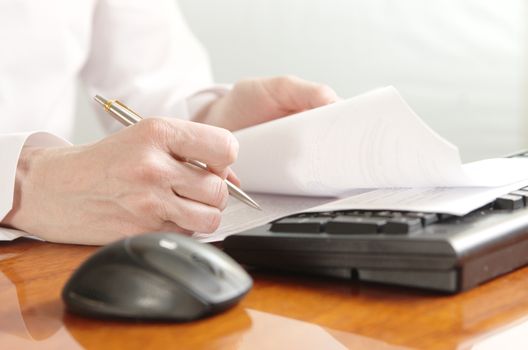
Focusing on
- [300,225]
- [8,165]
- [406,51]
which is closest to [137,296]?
[300,225]

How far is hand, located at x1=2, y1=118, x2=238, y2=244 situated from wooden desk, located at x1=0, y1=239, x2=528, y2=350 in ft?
0.47

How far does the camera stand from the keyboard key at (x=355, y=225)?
1.66 feet

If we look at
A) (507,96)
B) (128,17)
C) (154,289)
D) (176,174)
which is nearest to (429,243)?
(154,289)

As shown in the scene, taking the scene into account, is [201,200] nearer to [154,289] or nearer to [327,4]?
[154,289]

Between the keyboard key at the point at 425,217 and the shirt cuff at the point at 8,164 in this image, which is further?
the shirt cuff at the point at 8,164

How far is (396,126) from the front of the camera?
0.61 meters

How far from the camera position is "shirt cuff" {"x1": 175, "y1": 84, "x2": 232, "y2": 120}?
125cm

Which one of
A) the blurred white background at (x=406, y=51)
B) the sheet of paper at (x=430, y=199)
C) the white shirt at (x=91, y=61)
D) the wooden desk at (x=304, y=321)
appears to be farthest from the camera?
the blurred white background at (x=406, y=51)

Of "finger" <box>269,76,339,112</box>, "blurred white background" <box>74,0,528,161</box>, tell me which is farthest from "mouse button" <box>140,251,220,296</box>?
"blurred white background" <box>74,0,528,161</box>

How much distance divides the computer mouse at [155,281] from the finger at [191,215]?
0.69 ft

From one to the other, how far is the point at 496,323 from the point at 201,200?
32cm

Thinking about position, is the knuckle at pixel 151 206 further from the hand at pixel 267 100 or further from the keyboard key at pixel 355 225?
the hand at pixel 267 100

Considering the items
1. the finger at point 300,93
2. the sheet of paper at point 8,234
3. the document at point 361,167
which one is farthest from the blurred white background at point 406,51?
the sheet of paper at point 8,234

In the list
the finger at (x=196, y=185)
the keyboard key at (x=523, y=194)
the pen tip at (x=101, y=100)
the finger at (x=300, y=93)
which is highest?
the pen tip at (x=101, y=100)
